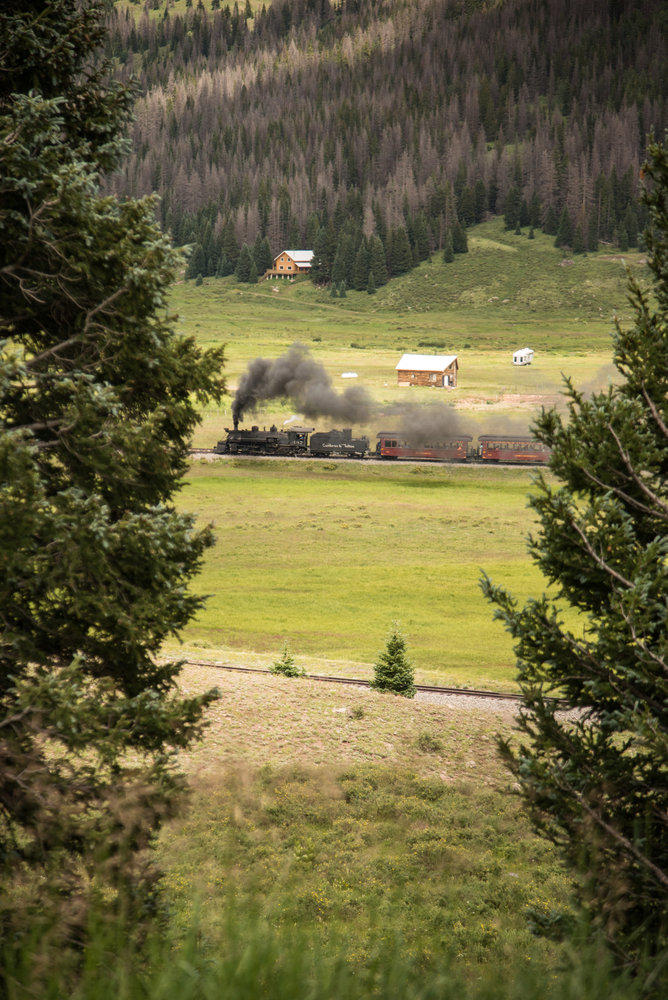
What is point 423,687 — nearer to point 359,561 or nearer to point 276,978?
point 359,561

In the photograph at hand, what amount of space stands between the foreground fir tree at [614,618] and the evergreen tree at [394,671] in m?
13.3

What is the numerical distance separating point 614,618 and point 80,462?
652 centimetres

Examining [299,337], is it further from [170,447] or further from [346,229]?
[170,447]

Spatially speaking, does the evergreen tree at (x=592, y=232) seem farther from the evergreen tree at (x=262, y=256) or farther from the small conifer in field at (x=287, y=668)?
the small conifer in field at (x=287, y=668)

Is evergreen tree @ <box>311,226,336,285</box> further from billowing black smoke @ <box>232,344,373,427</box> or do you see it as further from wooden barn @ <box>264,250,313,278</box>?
billowing black smoke @ <box>232,344,373,427</box>

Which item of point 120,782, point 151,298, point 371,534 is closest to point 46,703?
point 120,782

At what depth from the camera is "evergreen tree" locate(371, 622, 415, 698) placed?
23.9 metres

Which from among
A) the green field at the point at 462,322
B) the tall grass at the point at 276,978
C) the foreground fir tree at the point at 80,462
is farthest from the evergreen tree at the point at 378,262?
the tall grass at the point at 276,978

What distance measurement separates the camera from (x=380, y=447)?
218 ft

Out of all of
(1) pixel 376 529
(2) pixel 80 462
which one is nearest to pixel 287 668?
(2) pixel 80 462

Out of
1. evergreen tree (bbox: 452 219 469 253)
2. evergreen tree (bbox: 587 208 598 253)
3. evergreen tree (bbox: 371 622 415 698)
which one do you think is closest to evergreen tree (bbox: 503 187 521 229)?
evergreen tree (bbox: 452 219 469 253)

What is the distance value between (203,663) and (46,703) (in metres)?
17.6

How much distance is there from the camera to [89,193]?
31.4 ft

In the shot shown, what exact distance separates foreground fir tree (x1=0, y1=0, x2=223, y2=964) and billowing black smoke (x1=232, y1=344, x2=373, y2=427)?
58.4 metres
